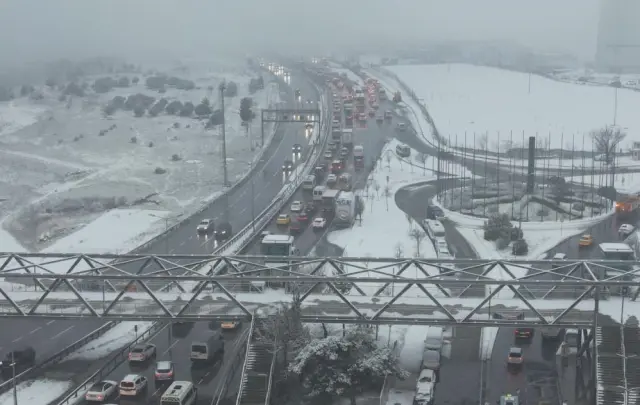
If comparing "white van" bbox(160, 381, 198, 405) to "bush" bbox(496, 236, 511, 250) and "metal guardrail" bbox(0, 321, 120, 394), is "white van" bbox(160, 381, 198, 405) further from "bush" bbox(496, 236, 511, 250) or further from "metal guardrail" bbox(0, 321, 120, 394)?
"bush" bbox(496, 236, 511, 250)

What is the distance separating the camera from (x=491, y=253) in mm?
18781

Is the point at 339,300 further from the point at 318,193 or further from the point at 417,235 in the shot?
the point at 318,193

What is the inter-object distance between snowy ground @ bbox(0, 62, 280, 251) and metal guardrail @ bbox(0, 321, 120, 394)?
7518mm

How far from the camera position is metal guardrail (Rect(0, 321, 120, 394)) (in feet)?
37.0

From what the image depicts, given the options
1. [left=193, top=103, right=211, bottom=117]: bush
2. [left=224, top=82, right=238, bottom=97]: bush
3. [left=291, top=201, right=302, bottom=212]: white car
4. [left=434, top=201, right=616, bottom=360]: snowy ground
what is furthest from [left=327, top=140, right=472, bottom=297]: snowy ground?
[left=224, top=82, right=238, bottom=97]: bush

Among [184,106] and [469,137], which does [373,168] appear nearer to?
[469,137]

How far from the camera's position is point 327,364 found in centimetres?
1053

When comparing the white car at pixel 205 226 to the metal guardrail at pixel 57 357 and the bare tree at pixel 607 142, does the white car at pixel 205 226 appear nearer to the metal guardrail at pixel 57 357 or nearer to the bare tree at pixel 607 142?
the metal guardrail at pixel 57 357

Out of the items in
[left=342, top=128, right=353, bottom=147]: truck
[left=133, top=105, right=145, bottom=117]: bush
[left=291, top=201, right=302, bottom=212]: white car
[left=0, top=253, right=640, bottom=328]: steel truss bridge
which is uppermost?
[left=133, top=105, right=145, bottom=117]: bush

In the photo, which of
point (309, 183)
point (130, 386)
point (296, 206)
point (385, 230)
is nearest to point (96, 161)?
point (309, 183)

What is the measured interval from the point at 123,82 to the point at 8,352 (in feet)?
138

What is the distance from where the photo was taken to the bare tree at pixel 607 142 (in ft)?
A: 97.1

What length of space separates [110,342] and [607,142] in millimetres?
22163

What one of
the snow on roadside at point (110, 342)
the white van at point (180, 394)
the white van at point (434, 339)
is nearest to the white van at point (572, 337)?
the white van at point (434, 339)
